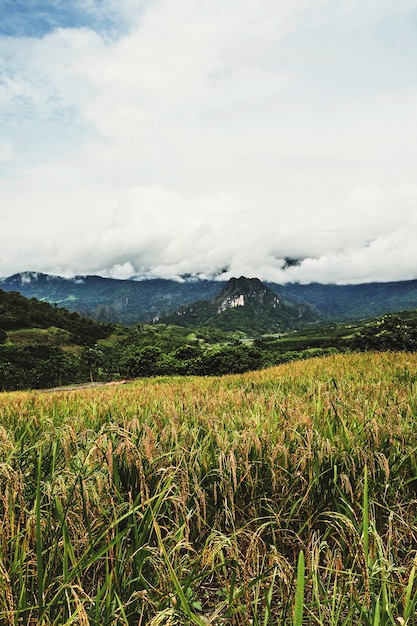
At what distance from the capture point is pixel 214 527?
2.66 meters

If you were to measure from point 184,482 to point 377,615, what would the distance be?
1.42 metres

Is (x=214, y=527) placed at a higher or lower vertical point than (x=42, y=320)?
lower

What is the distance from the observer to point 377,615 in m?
1.49

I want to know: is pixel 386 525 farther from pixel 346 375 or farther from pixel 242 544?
pixel 346 375

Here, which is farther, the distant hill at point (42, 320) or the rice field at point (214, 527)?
the distant hill at point (42, 320)

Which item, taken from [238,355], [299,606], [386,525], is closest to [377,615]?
[299,606]

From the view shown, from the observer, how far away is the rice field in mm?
1791

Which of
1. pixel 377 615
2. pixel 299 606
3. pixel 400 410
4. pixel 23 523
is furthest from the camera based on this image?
pixel 400 410

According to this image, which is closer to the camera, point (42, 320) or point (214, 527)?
point (214, 527)

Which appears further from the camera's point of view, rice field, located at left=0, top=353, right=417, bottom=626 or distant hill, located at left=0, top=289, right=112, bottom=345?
distant hill, located at left=0, top=289, right=112, bottom=345

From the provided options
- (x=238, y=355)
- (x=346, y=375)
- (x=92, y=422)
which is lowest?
(x=238, y=355)

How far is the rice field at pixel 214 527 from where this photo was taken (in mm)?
1791

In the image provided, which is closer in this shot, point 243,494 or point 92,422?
point 243,494

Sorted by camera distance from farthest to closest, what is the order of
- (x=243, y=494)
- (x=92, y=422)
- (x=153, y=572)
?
1. (x=92, y=422)
2. (x=243, y=494)
3. (x=153, y=572)
